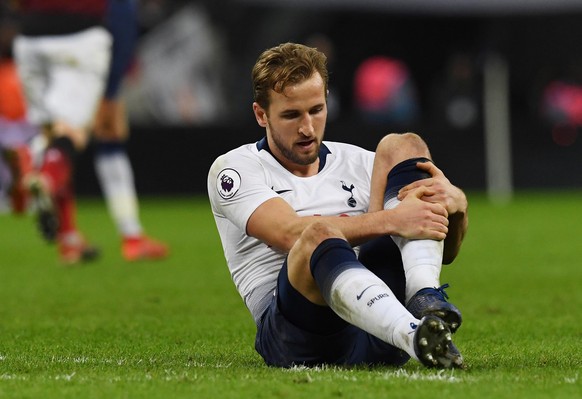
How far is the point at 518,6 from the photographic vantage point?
23.7 m

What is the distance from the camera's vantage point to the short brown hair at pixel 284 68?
5691mm

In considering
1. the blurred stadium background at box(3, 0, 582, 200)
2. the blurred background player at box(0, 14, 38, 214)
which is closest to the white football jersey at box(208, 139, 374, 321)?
the blurred background player at box(0, 14, 38, 214)

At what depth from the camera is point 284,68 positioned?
224 inches

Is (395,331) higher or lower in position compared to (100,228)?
higher

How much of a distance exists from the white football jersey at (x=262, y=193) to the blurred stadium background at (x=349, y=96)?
1527 cm

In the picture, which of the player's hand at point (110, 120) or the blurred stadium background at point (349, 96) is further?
the blurred stadium background at point (349, 96)

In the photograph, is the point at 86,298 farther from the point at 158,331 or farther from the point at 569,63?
the point at 569,63

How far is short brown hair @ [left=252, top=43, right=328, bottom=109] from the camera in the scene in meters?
5.69

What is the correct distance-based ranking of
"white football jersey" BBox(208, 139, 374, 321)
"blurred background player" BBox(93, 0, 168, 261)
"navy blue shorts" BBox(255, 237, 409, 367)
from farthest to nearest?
"blurred background player" BBox(93, 0, 168, 261), "white football jersey" BBox(208, 139, 374, 321), "navy blue shorts" BBox(255, 237, 409, 367)

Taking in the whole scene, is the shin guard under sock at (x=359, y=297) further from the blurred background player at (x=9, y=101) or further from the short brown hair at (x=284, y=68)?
the blurred background player at (x=9, y=101)

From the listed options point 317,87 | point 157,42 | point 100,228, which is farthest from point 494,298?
point 157,42

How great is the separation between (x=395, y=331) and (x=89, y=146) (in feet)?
55.3

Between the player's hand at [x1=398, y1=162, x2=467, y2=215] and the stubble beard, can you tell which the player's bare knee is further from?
the stubble beard

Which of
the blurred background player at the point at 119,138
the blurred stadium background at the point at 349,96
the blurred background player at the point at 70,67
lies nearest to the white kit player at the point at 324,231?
the blurred background player at the point at 70,67
